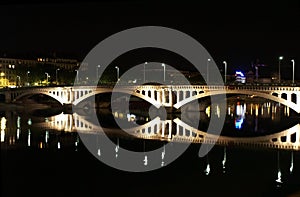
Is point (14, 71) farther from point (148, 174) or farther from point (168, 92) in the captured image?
point (148, 174)

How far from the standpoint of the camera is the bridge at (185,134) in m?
15.8

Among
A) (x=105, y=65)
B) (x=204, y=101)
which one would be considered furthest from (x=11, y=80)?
(x=204, y=101)

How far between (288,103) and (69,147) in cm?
1313

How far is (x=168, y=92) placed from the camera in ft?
93.5

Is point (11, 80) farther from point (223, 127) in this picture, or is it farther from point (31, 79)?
point (223, 127)

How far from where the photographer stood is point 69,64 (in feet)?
217

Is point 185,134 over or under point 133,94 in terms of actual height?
under

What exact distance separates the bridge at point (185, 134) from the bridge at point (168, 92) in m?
2.46

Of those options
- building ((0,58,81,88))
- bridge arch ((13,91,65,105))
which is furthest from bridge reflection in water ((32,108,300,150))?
building ((0,58,81,88))

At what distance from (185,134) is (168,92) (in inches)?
397

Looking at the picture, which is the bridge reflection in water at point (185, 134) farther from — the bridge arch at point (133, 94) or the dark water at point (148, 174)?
the bridge arch at point (133, 94)

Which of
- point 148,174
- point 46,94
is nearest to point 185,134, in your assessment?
point 148,174

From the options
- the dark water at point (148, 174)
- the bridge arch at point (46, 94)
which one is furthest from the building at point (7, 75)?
the dark water at point (148, 174)

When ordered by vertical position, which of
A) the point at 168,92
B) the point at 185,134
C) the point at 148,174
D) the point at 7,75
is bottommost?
the point at 148,174
